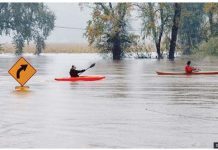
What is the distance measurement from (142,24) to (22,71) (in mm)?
42906

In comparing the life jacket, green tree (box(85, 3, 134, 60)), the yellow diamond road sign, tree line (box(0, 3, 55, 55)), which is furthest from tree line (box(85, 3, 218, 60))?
the yellow diamond road sign

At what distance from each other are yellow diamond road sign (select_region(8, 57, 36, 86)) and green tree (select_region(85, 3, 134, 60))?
1592 inches

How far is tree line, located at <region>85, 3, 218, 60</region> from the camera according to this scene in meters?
69.2

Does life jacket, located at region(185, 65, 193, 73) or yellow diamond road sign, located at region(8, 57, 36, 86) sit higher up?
yellow diamond road sign, located at region(8, 57, 36, 86)

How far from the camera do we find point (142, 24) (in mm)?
70312

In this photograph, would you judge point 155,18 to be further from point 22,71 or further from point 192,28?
point 22,71

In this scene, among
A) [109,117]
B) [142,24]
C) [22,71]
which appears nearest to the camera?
[109,117]

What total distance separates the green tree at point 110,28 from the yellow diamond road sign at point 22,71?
40.4 metres

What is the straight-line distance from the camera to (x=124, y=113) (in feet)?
60.5

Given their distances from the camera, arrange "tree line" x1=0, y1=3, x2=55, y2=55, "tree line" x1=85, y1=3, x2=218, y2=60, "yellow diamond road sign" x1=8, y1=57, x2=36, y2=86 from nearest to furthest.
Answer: "yellow diamond road sign" x1=8, y1=57, x2=36, y2=86 → "tree line" x1=85, y1=3, x2=218, y2=60 → "tree line" x1=0, y1=3, x2=55, y2=55

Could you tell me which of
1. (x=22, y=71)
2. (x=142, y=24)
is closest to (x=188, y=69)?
(x=22, y=71)

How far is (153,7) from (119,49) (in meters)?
5.64

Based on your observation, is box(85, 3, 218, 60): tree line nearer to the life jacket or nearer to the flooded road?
the life jacket

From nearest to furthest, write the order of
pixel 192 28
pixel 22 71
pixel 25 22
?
pixel 22 71
pixel 192 28
pixel 25 22
